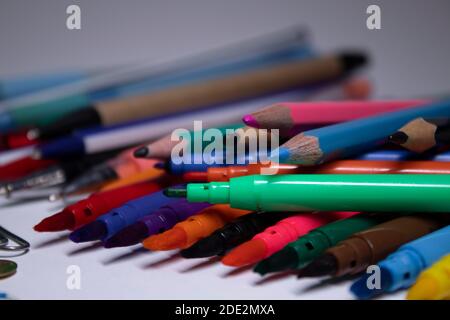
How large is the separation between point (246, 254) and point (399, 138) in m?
0.14

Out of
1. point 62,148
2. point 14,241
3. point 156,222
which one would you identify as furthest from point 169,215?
point 62,148

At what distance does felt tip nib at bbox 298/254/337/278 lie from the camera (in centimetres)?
42

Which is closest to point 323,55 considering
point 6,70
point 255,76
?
point 255,76

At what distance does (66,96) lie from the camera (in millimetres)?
857

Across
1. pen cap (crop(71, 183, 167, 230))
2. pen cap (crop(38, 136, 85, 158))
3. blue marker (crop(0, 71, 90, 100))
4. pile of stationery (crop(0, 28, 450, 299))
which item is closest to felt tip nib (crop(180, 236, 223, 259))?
pile of stationery (crop(0, 28, 450, 299))

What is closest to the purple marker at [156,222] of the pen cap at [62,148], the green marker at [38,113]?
the pen cap at [62,148]

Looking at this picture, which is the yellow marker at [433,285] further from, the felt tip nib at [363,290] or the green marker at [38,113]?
the green marker at [38,113]

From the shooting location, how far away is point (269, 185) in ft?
1.57

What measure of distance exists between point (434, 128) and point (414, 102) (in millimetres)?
142

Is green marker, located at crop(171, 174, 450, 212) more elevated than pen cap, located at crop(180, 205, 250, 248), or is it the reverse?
green marker, located at crop(171, 174, 450, 212)

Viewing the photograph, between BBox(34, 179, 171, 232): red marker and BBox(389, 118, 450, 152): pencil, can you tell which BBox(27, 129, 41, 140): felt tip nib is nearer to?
BBox(34, 179, 171, 232): red marker

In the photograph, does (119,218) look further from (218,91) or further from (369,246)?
(218,91)

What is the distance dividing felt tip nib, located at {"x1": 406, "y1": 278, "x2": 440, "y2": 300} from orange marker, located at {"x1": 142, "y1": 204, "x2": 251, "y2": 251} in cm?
14

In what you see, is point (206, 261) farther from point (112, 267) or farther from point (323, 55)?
point (323, 55)
